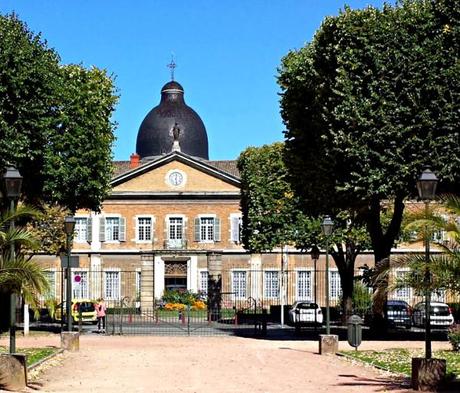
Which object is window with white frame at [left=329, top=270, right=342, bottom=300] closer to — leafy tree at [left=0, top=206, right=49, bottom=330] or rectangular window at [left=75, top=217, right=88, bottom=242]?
rectangular window at [left=75, top=217, right=88, bottom=242]

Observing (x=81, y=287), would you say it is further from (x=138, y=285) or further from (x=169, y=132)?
(x=169, y=132)

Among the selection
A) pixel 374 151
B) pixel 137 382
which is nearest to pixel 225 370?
pixel 137 382

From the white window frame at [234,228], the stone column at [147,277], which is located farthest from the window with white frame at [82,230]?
the white window frame at [234,228]

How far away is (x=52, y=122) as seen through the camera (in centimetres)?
2778

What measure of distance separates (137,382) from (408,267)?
5.28m

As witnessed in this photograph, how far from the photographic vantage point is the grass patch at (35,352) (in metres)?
19.4

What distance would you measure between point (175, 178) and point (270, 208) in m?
12.6

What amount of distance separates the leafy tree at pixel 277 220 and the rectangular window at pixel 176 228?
6.83 meters

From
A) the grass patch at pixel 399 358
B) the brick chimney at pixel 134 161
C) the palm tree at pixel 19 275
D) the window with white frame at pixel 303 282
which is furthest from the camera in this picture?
Answer: the brick chimney at pixel 134 161

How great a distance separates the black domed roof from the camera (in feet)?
199

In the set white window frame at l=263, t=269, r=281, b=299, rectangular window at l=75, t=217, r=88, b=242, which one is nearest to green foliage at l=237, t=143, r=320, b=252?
white window frame at l=263, t=269, r=281, b=299

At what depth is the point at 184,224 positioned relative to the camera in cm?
5338

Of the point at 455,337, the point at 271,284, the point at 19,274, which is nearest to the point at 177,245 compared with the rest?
the point at 271,284

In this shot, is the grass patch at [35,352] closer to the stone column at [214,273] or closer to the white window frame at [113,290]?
the stone column at [214,273]
